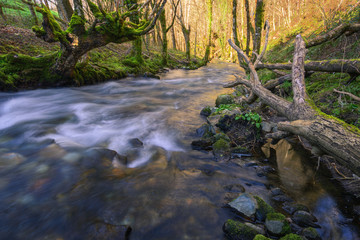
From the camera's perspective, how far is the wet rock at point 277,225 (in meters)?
2.06

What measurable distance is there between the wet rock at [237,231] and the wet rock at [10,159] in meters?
3.81

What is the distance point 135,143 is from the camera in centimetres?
443

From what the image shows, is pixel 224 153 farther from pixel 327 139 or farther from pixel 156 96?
pixel 156 96

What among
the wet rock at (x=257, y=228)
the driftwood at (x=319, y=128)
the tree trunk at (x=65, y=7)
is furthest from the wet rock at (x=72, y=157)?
the tree trunk at (x=65, y=7)

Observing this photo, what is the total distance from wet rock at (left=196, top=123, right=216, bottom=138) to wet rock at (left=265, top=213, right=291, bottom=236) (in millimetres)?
2473

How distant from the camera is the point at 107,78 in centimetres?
1030

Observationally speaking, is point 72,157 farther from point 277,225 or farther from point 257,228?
point 277,225

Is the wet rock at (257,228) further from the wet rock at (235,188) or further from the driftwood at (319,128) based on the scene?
the driftwood at (319,128)

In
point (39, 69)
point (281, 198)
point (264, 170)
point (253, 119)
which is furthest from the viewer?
point (39, 69)

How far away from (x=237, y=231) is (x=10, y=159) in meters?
4.16

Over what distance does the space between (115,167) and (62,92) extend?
5985 millimetres

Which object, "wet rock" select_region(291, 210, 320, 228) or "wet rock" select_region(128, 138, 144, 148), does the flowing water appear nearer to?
"wet rock" select_region(128, 138, 144, 148)

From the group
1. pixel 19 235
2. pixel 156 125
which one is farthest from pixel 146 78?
pixel 19 235

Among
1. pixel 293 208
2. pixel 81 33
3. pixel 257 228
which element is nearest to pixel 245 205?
pixel 257 228
